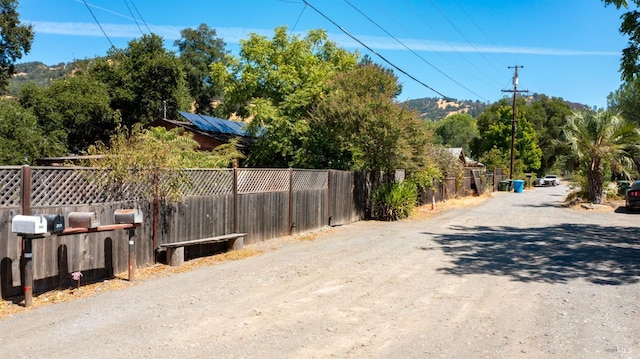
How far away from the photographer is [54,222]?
6148 millimetres

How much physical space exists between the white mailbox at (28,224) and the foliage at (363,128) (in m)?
11.1

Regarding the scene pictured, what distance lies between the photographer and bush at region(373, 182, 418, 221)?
1725 centimetres

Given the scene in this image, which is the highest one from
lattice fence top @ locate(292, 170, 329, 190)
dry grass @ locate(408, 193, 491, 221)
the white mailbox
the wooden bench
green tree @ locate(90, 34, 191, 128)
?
green tree @ locate(90, 34, 191, 128)

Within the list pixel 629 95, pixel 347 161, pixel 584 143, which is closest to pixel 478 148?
pixel 629 95

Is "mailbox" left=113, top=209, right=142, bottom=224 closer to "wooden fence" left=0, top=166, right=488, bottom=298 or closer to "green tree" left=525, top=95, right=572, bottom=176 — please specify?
"wooden fence" left=0, top=166, right=488, bottom=298

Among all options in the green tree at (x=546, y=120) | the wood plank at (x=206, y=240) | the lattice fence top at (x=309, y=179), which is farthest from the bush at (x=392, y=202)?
the green tree at (x=546, y=120)

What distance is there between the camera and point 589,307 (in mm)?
6254

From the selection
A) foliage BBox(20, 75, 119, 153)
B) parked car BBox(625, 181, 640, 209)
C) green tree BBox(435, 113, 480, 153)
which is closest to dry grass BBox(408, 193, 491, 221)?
parked car BBox(625, 181, 640, 209)

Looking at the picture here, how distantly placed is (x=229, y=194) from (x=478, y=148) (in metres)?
69.1

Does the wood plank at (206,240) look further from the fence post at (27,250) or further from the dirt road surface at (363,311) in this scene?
the fence post at (27,250)

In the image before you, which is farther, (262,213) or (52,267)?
(262,213)

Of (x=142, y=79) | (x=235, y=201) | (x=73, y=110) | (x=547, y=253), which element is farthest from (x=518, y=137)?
(x=235, y=201)

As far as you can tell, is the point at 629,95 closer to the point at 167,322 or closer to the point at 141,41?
the point at 141,41

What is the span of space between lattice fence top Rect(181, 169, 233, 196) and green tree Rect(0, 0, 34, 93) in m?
27.0
